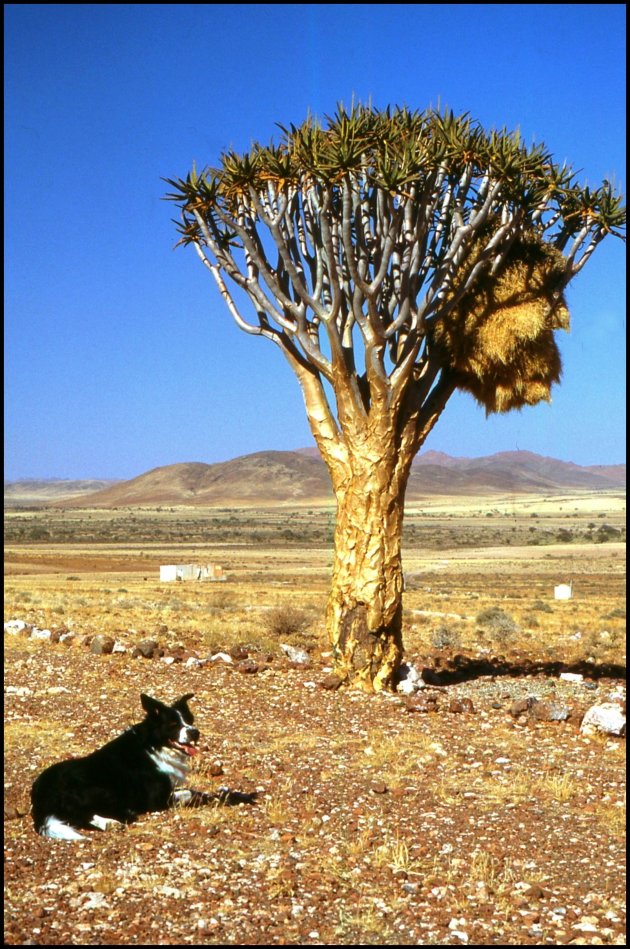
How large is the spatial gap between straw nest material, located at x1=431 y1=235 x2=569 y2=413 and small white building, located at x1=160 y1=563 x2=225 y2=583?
27.8 meters

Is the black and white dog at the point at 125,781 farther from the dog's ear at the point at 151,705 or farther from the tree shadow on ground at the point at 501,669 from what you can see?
the tree shadow on ground at the point at 501,669

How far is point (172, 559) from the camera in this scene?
188 feet

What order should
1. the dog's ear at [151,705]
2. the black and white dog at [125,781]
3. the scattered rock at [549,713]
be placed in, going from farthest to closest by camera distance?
1. the scattered rock at [549,713]
2. the dog's ear at [151,705]
3. the black and white dog at [125,781]

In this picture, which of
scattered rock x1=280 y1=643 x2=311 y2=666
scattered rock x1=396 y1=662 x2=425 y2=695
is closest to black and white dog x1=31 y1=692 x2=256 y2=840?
scattered rock x1=396 y1=662 x2=425 y2=695

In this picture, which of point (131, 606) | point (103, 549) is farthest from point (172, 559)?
point (131, 606)

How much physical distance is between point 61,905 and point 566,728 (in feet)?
21.4

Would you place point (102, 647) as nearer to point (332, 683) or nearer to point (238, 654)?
point (238, 654)

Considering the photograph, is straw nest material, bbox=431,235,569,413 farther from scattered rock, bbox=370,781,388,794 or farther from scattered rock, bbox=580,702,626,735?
scattered rock, bbox=370,781,388,794

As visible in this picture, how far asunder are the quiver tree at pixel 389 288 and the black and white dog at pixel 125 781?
522 centimetres

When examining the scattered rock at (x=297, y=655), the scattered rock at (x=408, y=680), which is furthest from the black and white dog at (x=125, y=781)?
the scattered rock at (x=297, y=655)

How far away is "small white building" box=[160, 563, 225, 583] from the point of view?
129ft

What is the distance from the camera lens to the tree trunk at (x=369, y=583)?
12.3m

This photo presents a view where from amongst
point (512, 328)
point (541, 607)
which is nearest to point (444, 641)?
point (512, 328)

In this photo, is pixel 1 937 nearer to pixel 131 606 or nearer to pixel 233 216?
pixel 233 216
